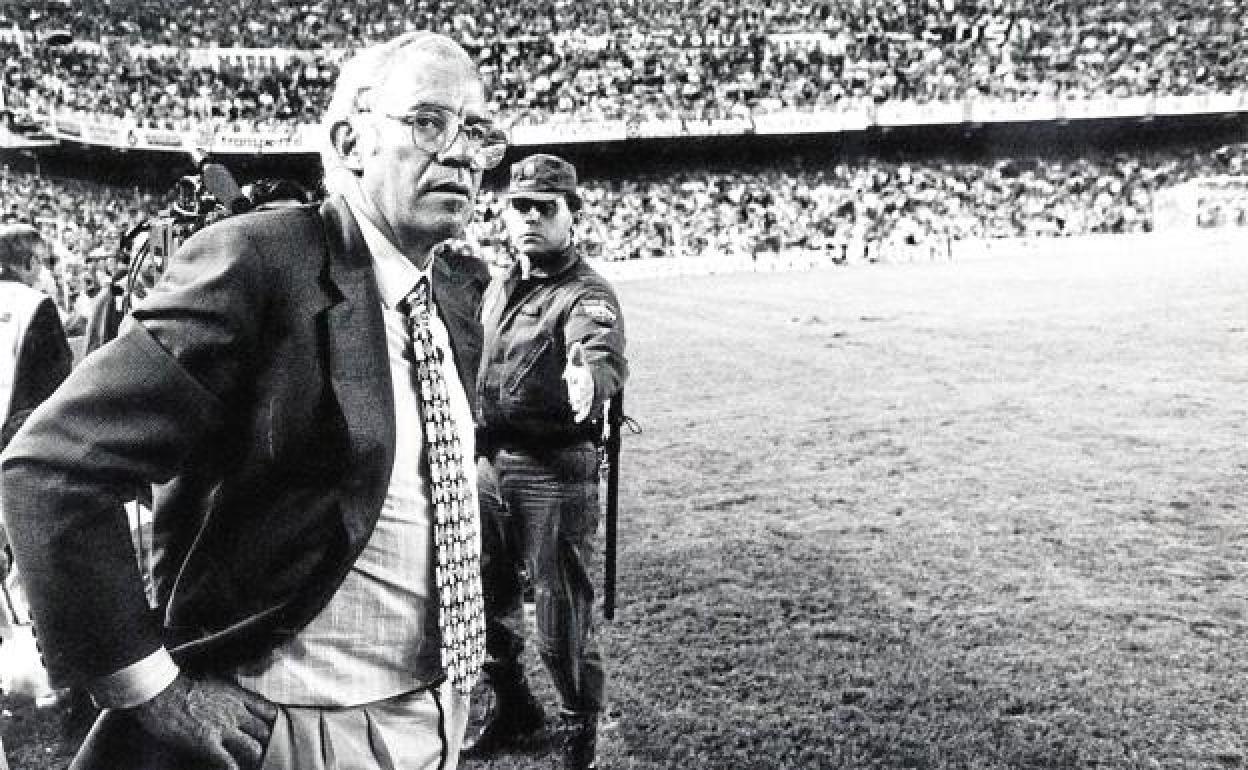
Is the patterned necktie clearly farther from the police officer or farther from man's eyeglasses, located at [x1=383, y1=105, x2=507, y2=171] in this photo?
the police officer

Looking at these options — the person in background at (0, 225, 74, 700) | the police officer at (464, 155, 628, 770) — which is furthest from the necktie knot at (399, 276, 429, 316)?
the person in background at (0, 225, 74, 700)

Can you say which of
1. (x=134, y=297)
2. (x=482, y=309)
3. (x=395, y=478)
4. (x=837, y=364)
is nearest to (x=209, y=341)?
(x=395, y=478)

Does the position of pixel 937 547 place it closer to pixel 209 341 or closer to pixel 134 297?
pixel 134 297

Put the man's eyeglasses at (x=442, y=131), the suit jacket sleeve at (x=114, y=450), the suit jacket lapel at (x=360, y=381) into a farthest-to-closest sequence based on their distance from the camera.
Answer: the man's eyeglasses at (x=442, y=131) < the suit jacket lapel at (x=360, y=381) < the suit jacket sleeve at (x=114, y=450)

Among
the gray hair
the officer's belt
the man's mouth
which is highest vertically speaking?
the gray hair

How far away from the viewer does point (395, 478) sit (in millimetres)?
1940

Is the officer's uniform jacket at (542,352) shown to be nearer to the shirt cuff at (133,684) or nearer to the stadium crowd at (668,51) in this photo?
the shirt cuff at (133,684)

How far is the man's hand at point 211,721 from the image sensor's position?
165 centimetres

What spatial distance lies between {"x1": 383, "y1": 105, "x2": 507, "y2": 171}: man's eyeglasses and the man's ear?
0.09 m

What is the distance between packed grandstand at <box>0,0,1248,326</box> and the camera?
35.4 meters

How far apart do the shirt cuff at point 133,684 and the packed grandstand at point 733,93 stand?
32956 mm

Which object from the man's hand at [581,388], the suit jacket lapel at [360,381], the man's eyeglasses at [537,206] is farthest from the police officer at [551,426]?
the suit jacket lapel at [360,381]

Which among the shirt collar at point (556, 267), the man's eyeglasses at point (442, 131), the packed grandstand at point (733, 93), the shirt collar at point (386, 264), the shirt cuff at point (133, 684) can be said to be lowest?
the shirt cuff at point (133, 684)

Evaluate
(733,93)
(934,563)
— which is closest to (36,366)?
(934,563)
